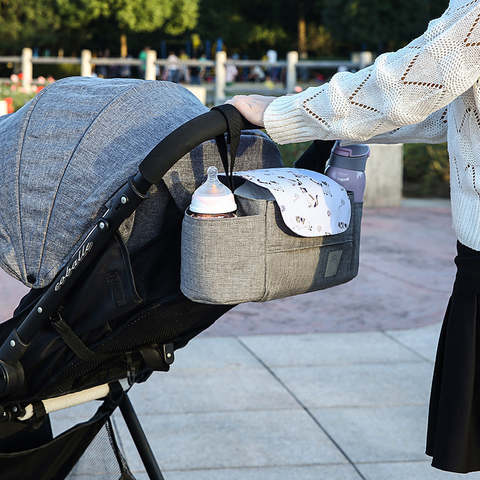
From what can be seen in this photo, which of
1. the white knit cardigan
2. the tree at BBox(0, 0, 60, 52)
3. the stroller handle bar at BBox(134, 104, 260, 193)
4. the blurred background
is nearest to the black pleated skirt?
the white knit cardigan

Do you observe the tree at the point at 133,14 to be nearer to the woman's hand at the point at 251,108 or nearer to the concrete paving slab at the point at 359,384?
the concrete paving slab at the point at 359,384

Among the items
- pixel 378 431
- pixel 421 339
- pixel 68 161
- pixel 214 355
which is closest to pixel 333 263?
pixel 68 161

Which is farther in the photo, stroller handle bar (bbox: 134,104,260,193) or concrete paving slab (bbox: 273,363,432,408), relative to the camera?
concrete paving slab (bbox: 273,363,432,408)

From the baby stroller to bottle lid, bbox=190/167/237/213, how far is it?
5.3 inches

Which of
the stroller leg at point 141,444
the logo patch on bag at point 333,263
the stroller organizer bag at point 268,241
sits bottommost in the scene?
the stroller leg at point 141,444

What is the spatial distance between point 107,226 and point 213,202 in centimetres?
28

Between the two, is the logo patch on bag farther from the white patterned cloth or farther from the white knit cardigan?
the white knit cardigan

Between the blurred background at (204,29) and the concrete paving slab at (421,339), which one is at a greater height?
the blurred background at (204,29)

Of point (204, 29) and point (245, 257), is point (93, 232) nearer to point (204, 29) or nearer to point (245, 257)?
point (245, 257)

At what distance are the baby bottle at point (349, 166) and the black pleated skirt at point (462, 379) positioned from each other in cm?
33

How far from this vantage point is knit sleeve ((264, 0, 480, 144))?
5.54ft

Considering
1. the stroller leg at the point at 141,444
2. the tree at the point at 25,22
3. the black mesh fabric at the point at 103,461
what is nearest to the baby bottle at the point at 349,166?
the stroller leg at the point at 141,444

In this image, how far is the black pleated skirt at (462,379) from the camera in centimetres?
201

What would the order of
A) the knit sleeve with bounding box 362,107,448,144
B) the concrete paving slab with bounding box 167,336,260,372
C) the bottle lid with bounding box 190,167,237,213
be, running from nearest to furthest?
the bottle lid with bounding box 190,167,237,213
the knit sleeve with bounding box 362,107,448,144
the concrete paving slab with bounding box 167,336,260,372
